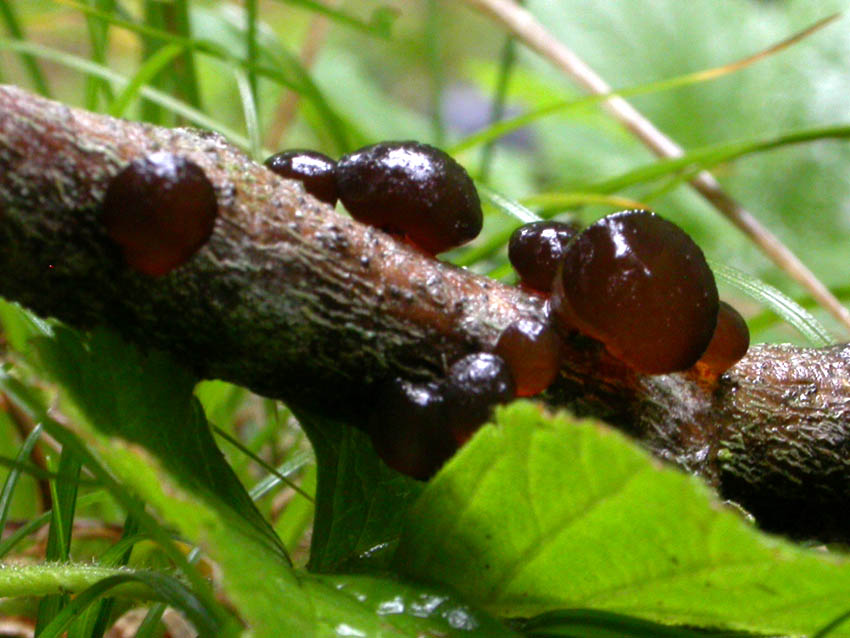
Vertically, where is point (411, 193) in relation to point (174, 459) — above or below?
above

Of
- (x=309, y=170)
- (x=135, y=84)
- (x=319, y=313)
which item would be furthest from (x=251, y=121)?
(x=319, y=313)

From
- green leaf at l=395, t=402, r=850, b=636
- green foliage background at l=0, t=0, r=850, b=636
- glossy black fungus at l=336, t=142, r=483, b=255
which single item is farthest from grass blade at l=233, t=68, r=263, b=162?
green leaf at l=395, t=402, r=850, b=636

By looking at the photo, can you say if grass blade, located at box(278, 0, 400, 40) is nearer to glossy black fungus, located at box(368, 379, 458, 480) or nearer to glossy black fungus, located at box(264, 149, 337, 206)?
glossy black fungus, located at box(264, 149, 337, 206)

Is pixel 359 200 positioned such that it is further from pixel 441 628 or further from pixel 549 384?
pixel 441 628

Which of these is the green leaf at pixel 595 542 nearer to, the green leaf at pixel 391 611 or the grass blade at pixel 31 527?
the green leaf at pixel 391 611

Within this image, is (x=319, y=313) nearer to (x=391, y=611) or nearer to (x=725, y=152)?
(x=391, y=611)

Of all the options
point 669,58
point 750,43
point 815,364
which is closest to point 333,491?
point 815,364

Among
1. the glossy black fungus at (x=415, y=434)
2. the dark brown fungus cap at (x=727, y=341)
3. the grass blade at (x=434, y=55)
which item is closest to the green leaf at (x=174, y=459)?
the glossy black fungus at (x=415, y=434)
